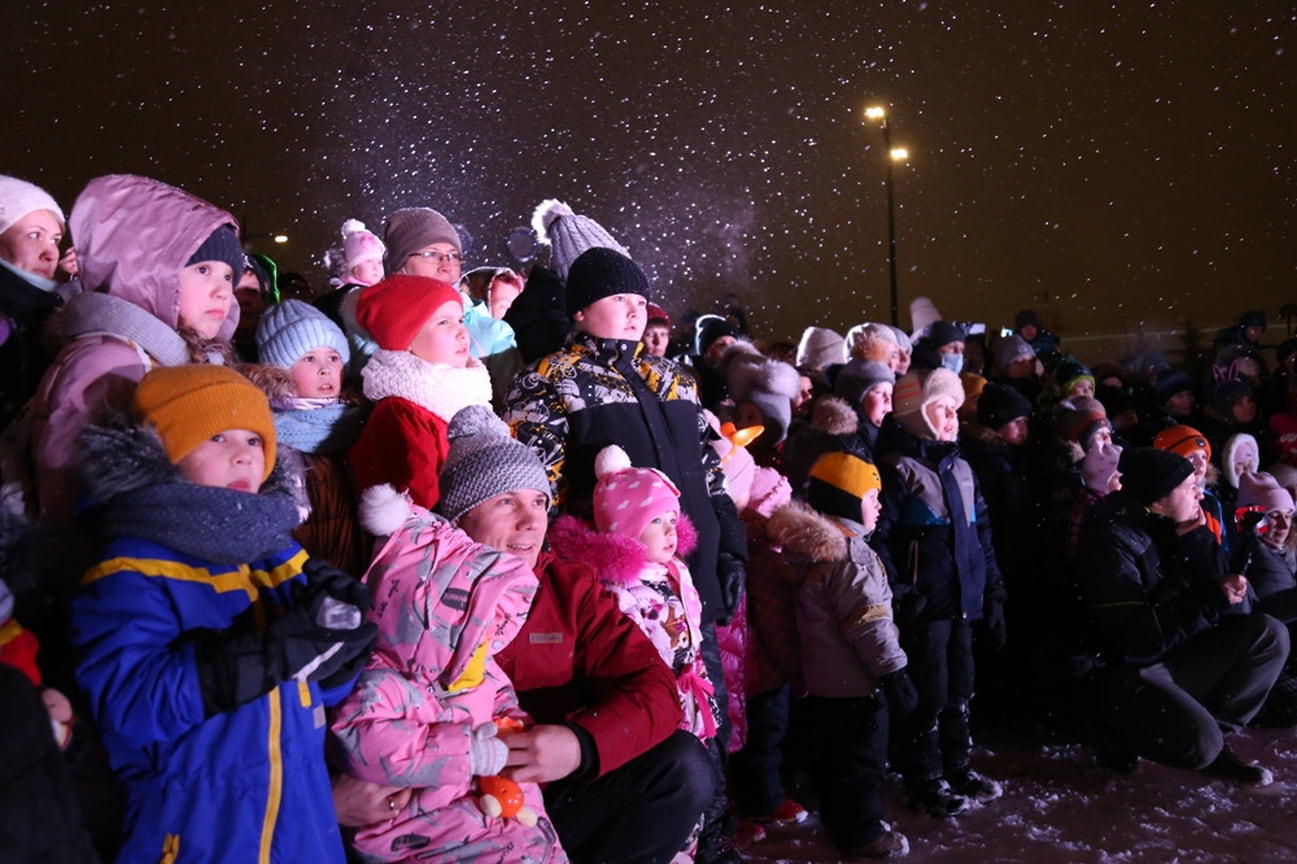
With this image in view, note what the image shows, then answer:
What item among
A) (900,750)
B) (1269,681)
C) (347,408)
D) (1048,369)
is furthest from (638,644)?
(1048,369)

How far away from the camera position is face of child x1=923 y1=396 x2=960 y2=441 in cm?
589

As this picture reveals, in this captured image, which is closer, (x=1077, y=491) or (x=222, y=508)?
(x=222, y=508)

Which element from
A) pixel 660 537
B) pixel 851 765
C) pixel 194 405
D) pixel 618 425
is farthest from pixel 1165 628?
pixel 194 405

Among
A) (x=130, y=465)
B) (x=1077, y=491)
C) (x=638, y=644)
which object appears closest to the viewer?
(x=130, y=465)

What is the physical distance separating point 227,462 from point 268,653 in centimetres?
52

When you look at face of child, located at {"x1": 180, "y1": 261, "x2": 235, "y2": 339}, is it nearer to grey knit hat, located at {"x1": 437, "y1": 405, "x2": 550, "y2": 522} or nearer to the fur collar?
the fur collar

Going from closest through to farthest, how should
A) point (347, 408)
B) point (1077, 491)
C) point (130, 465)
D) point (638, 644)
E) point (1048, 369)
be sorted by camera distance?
1. point (130, 465)
2. point (638, 644)
3. point (347, 408)
4. point (1077, 491)
5. point (1048, 369)

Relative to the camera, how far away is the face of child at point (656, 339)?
7.02 m

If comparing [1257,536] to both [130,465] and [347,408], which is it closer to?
[347,408]

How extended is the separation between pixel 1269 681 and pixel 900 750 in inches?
83.4

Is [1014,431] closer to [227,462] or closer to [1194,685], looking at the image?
[1194,685]

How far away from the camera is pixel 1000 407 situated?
7.31 m

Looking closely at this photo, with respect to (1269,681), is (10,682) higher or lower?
higher

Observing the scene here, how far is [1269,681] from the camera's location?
5684mm
